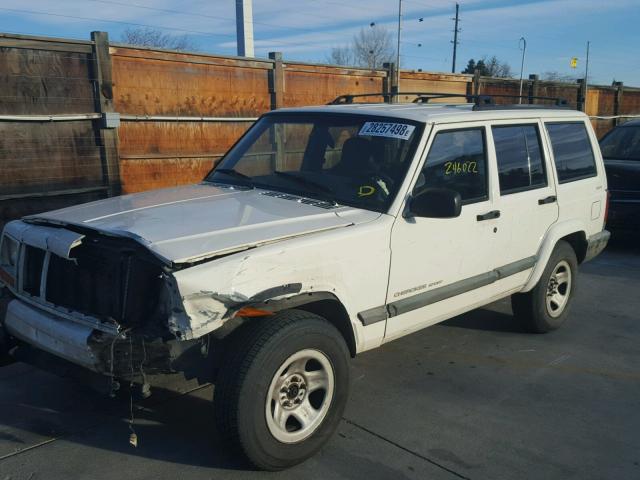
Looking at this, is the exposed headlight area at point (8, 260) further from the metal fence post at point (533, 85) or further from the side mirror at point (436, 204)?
the metal fence post at point (533, 85)

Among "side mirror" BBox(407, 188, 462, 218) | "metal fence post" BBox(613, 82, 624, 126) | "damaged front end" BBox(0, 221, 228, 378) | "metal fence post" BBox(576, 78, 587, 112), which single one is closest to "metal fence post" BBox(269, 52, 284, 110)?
"side mirror" BBox(407, 188, 462, 218)

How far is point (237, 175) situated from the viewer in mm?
4691

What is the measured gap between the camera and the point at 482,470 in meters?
3.33

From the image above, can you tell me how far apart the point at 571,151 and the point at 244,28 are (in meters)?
14.9

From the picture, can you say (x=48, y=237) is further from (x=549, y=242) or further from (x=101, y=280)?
(x=549, y=242)

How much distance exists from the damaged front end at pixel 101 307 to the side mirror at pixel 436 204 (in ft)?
4.82

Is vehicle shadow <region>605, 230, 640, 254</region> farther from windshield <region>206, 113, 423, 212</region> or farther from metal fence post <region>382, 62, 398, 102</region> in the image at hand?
windshield <region>206, 113, 423, 212</region>

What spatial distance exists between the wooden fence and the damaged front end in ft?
14.9

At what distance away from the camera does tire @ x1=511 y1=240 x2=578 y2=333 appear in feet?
17.4

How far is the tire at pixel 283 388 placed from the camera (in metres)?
3.03

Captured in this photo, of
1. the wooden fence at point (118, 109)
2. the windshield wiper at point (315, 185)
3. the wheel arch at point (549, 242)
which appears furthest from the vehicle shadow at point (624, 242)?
the windshield wiper at point (315, 185)

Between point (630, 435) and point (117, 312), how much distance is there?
307 cm

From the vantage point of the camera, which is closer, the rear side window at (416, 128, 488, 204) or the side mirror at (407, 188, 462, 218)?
the side mirror at (407, 188, 462, 218)

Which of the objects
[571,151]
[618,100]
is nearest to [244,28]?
[618,100]
